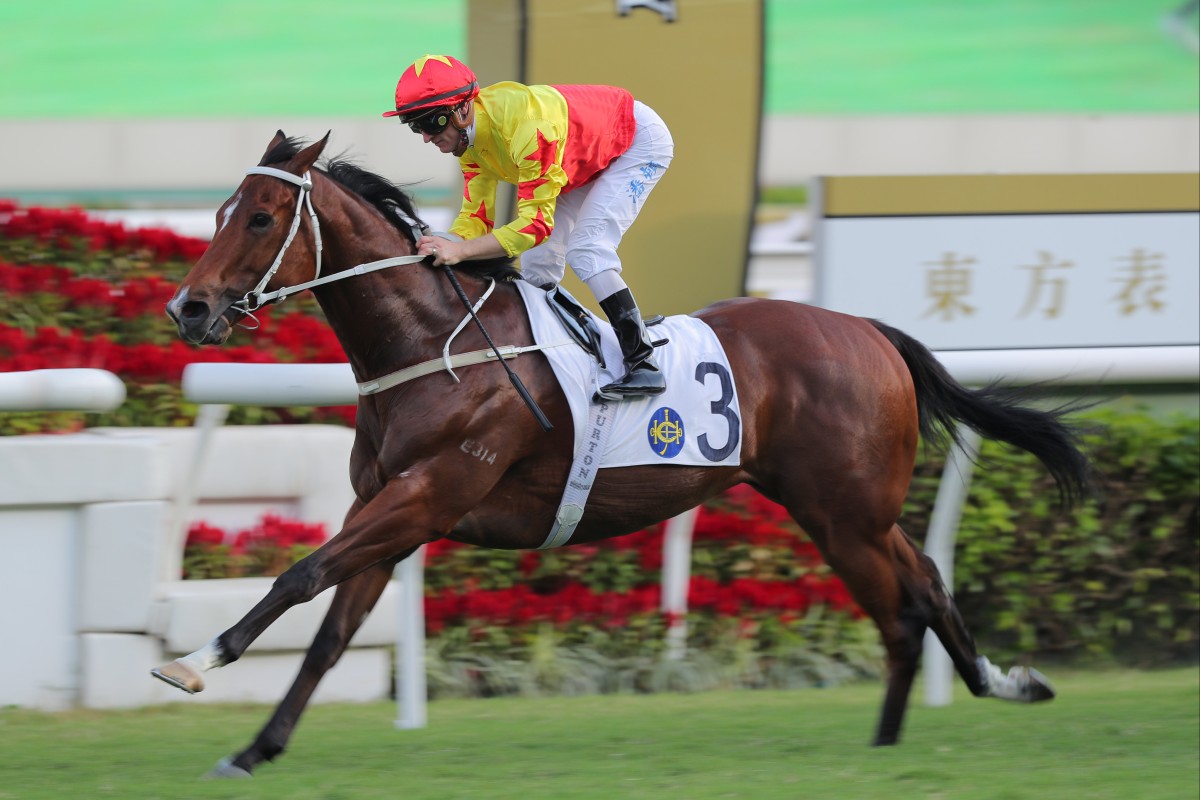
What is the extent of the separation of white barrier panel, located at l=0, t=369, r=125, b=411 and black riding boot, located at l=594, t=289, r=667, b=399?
137 cm

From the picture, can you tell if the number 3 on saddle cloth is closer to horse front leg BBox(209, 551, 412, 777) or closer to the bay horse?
the bay horse

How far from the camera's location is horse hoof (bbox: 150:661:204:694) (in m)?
3.58

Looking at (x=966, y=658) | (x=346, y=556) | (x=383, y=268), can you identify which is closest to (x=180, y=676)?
(x=346, y=556)

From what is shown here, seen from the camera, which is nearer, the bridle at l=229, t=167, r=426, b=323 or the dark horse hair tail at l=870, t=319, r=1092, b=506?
the bridle at l=229, t=167, r=426, b=323

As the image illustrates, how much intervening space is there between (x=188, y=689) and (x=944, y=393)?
2.43m

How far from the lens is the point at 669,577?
5.30 meters

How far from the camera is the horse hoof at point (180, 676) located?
3.58m

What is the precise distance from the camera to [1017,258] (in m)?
6.35

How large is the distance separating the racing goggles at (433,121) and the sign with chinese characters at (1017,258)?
2.48 meters

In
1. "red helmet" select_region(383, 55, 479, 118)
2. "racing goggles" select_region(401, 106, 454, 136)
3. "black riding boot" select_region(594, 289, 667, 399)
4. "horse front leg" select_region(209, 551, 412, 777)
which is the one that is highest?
"red helmet" select_region(383, 55, 479, 118)

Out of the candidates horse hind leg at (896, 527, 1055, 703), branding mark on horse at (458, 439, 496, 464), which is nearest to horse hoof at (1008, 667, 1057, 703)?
horse hind leg at (896, 527, 1055, 703)

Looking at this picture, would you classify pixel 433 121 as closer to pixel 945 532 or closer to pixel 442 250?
pixel 442 250

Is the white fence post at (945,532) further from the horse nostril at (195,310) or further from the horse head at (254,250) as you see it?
the horse nostril at (195,310)

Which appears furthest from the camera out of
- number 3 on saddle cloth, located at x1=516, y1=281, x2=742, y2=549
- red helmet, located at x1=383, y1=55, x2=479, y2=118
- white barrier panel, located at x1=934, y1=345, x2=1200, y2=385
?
white barrier panel, located at x1=934, y1=345, x2=1200, y2=385
